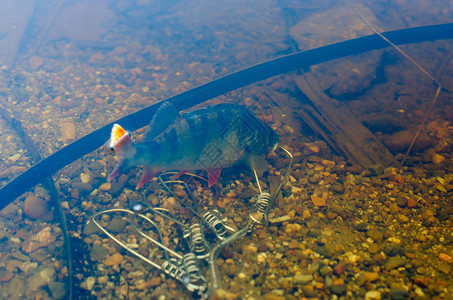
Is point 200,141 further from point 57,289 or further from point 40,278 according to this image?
point 40,278

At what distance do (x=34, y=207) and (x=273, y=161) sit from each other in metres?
4.19

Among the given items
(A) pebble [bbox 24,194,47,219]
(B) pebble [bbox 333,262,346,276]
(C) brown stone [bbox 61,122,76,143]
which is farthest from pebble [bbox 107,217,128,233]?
(B) pebble [bbox 333,262,346,276]

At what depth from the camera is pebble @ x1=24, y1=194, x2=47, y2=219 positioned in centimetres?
405

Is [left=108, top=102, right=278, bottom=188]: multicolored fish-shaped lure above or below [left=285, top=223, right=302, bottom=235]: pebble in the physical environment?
above

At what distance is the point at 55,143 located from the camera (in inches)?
220

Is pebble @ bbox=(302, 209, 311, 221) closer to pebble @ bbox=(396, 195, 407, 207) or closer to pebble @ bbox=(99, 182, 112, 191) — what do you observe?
pebble @ bbox=(396, 195, 407, 207)

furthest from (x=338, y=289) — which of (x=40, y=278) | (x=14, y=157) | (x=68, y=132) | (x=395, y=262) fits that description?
(x=14, y=157)

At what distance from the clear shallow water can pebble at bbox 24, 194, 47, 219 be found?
0.28ft

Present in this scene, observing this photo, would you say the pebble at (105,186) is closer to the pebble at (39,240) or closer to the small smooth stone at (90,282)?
the pebble at (39,240)

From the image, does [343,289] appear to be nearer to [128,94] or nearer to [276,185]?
[276,185]

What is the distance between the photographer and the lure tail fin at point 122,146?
247cm

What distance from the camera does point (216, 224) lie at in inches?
137

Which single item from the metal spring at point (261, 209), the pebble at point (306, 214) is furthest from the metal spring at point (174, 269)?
the pebble at point (306, 214)

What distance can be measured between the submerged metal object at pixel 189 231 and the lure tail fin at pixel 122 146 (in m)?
1.09
